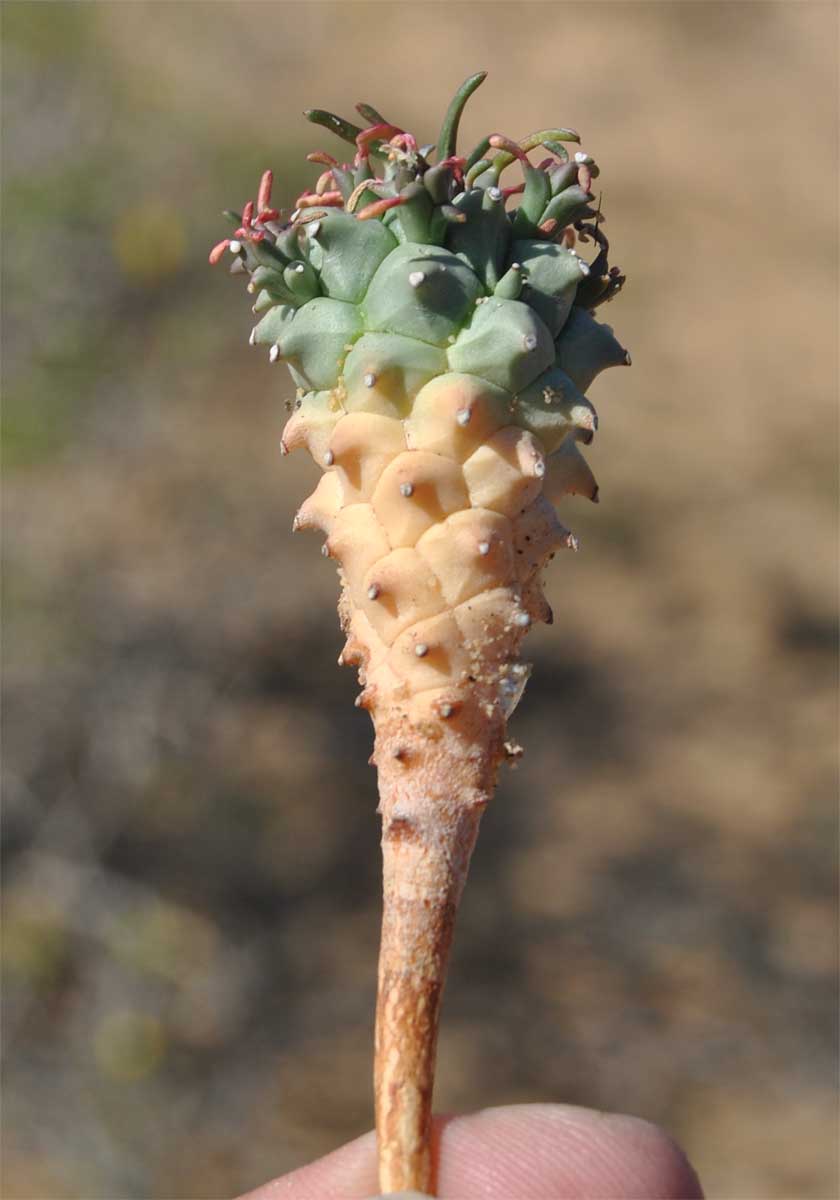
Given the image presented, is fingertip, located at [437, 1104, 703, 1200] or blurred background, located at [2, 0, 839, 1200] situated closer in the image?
fingertip, located at [437, 1104, 703, 1200]

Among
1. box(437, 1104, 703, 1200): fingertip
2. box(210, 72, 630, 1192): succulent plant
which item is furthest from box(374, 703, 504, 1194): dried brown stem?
box(437, 1104, 703, 1200): fingertip

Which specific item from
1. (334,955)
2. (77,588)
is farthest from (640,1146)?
(77,588)

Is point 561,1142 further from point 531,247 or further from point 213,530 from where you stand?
point 213,530

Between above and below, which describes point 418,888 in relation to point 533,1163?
above

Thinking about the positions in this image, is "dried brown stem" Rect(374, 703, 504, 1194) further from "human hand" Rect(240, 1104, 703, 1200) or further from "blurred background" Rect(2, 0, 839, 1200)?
"blurred background" Rect(2, 0, 839, 1200)

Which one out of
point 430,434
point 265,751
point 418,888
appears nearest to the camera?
point 430,434

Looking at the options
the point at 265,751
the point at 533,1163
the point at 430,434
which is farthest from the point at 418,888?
the point at 265,751

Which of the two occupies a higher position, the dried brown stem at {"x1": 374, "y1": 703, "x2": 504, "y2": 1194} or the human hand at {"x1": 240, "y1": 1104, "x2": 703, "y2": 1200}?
the dried brown stem at {"x1": 374, "y1": 703, "x2": 504, "y2": 1194}

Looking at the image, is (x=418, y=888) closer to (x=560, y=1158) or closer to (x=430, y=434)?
(x=430, y=434)
